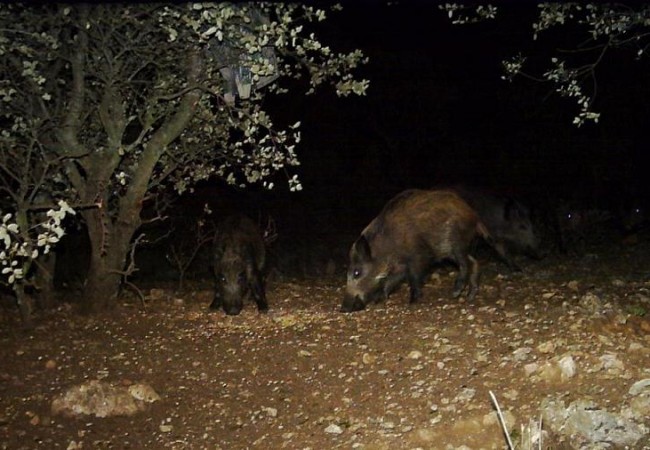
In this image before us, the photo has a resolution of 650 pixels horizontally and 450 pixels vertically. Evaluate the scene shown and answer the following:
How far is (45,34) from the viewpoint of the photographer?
705 centimetres

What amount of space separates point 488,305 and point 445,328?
4.43ft

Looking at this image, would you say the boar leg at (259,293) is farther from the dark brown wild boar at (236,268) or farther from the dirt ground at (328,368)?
the dirt ground at (328,368)

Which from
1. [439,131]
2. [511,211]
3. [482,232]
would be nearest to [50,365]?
[482,232]

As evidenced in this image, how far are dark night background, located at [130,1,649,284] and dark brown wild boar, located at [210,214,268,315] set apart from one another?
6463mm

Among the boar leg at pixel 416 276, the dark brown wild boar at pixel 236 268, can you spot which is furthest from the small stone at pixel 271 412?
the boar leg at pixel 416 276

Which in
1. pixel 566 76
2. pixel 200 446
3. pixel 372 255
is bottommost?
pixel 200 446

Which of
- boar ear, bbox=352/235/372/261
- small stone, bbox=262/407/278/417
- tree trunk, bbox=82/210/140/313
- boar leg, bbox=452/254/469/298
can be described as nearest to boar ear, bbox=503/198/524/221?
boar leg, bbox=452/254/469/298

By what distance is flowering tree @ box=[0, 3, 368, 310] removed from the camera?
22.9 feet

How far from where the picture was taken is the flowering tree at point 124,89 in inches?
275

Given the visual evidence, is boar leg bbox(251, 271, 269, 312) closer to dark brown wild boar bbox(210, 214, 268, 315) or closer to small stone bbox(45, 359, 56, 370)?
dark brown wild boar bbox(210, 214, 268, 315)

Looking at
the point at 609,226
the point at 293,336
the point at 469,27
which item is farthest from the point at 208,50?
the point at 469,27

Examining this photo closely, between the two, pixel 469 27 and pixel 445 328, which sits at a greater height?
pixel 469 27

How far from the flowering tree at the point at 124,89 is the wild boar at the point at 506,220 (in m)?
5.19

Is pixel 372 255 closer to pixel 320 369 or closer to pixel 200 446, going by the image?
pixel 320 369
